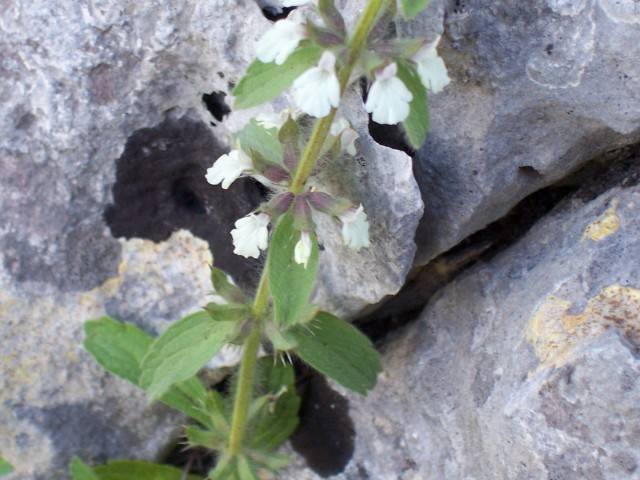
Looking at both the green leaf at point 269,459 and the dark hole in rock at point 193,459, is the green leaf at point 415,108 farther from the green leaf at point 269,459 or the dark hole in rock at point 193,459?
the dark hole in rock at point 193,459

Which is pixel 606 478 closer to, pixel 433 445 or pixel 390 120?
pixel 433 445

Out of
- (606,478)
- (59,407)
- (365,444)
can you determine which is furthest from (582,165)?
(59,407)

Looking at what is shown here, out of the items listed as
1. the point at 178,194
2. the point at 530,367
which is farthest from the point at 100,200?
the point at 530,367

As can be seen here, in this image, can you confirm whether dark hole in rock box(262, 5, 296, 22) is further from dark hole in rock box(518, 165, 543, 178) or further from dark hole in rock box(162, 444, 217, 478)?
dark hole in rock box(162, 444, 217, 478)

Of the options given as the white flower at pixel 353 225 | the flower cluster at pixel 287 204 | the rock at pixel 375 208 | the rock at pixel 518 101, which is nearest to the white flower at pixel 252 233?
the flower cluster at pixel 287 204

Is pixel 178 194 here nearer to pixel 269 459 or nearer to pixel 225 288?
pixel 225 288

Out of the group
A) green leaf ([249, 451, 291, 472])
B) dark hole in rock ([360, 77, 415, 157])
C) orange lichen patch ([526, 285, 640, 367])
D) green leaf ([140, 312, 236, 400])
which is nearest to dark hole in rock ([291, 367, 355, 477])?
green leaf ([249, 451, 291, 472])
